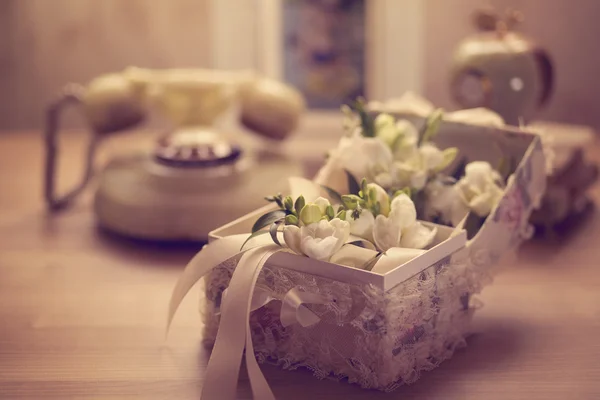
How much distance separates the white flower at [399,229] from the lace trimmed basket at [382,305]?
2 centimetres

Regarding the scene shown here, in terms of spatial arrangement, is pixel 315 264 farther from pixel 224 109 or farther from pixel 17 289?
pixel 224 109

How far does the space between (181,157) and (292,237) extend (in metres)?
0.48

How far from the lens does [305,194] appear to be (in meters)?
0.87

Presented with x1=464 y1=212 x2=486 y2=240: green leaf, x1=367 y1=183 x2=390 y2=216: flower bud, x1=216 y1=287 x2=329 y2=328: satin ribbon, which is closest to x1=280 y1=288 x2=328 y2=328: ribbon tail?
x1=216 y1=287 x2=329 y2=328: satin ribbon

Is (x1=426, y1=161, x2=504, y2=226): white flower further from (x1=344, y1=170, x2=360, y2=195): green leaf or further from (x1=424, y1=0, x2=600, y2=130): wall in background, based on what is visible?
(x1=424, y1=0, x2=600, y2=130): wall in background

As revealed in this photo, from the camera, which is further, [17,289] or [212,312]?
[17,289]

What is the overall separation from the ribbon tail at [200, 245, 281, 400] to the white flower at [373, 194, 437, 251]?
0.09 m

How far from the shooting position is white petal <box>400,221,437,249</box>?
819 millimetres

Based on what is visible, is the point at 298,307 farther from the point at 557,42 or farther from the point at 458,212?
the point at 557,42

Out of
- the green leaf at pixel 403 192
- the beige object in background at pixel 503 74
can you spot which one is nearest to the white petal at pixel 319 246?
the green leaf at pixel 403 192

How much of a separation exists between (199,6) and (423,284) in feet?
3.14

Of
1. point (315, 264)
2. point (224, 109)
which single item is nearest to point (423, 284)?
point (315, 264)

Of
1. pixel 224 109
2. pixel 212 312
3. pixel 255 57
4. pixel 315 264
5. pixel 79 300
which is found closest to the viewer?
pixel 315 264

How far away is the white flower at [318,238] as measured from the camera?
0.75 m
